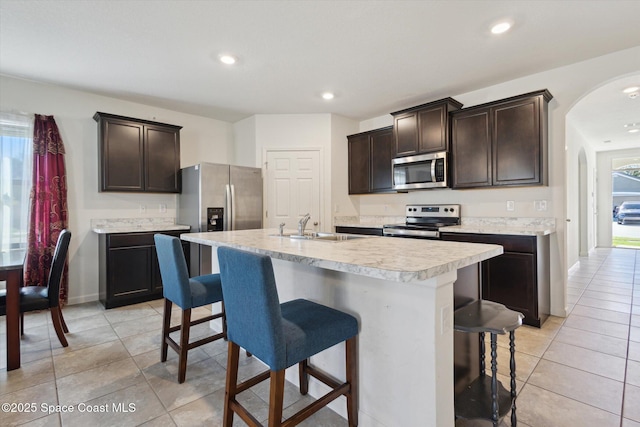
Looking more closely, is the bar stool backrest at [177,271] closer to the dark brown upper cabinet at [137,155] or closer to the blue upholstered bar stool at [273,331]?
the blue upholstered bar stool at [273,331]

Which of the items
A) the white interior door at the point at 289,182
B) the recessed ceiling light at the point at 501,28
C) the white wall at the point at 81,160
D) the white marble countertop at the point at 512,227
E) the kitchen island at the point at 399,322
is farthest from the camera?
the white interior door at the point at 289,182

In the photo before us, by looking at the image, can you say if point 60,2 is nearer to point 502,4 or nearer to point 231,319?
point 231,319

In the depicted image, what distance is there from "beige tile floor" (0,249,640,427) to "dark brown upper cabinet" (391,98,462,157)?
2.25 meters

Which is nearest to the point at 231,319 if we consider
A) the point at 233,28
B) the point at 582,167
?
the point at 233,28

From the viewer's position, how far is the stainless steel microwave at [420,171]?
12.2ft

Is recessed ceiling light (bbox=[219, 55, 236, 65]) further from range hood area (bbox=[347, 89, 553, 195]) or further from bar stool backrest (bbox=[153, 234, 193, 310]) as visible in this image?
range hood area (bbox=[347, 89, 553, 195])

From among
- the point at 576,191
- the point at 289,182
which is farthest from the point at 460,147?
the point at 576,191

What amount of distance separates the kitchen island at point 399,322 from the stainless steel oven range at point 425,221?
2.08 meters

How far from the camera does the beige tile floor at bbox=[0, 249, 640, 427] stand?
171cm

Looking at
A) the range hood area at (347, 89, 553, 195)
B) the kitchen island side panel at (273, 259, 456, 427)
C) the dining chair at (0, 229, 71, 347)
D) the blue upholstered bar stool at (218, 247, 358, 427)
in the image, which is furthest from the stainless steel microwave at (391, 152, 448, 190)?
the dining chair at (0, 229, 71, 347)

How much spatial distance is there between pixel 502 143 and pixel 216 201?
11.4ft

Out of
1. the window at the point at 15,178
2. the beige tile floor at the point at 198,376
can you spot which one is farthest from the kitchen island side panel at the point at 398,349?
the window at the point at 15,178

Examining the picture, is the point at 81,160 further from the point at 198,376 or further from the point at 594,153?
the point at 594,153

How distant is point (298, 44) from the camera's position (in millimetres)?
2684
